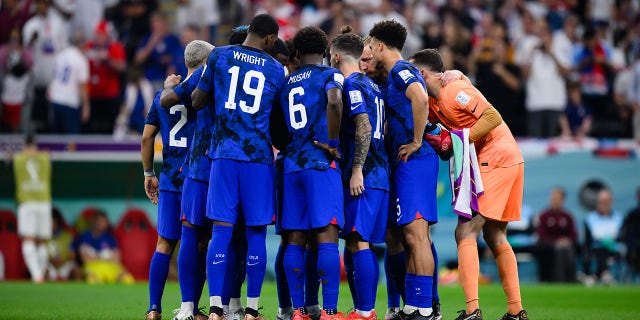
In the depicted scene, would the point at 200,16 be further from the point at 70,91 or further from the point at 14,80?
the point at 14,80

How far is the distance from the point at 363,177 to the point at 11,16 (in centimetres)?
1459

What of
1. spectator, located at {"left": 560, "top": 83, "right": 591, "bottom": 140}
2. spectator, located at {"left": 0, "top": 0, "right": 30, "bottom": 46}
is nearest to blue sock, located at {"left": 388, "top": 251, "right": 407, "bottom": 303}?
spectator, located at {"left": 560, "top": 83, "right": 591, "bottom": 140}

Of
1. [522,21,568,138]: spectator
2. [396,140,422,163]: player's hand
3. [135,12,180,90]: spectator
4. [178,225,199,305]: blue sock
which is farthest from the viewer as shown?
[522,21,568,138]: spectator

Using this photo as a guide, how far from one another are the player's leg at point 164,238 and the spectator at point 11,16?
12.6 metres

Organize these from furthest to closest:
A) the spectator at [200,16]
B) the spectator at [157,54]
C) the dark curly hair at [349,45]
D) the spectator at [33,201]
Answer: the spectator at [200,16]
the spectator at [157,54]
the spectator at [33,201]
the dark curly hair at [349,45]

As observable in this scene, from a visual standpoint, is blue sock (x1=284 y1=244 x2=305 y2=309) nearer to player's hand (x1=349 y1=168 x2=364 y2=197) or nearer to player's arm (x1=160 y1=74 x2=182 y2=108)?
player's hand (x1=349 y1=168 x2=364 y2=197)

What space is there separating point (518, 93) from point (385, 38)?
39.7 ft

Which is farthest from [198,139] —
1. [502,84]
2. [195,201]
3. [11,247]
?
[502,84]

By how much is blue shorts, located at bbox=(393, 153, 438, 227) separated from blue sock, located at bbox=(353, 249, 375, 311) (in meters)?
0.56

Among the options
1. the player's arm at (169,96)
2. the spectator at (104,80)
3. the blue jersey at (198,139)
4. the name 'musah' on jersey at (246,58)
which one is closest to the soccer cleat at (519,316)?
the blue jersey at (198,139)

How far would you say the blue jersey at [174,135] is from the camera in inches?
380

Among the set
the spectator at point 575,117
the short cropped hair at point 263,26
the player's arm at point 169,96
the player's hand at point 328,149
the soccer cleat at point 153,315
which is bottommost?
the soccer cleat at point 153,315

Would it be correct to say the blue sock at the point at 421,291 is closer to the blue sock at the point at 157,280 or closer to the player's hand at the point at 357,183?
the player's hand at the point at 357,183

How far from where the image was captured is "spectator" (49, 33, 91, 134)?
64.8 ft
